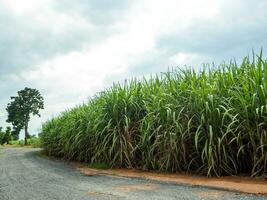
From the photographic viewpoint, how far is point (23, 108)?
139 feet

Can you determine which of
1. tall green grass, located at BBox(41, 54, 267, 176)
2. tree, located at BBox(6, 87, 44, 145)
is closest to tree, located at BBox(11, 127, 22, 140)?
tree, located at BBox(6, 87, 44, 145)

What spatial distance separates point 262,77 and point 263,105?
0.54 m

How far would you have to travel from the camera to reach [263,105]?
665cm

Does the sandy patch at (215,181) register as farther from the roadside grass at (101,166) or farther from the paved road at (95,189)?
the roadside grass at (101,166)

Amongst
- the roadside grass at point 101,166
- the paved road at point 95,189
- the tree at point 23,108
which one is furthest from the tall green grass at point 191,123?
the tree at point 23,108

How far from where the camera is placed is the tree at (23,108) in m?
42.1

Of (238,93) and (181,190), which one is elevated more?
(238,93)

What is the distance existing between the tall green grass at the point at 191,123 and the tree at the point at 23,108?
33119mm

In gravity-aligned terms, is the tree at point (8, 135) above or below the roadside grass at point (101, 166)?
above

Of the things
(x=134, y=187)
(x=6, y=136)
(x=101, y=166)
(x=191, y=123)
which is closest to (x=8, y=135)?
(x=6, y=136)

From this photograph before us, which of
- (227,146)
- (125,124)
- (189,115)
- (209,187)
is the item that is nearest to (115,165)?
(125,124)

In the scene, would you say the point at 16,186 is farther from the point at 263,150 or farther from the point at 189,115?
the point at 263,150

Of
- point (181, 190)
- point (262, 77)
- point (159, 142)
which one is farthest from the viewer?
point (159, 142)

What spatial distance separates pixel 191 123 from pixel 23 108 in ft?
121
